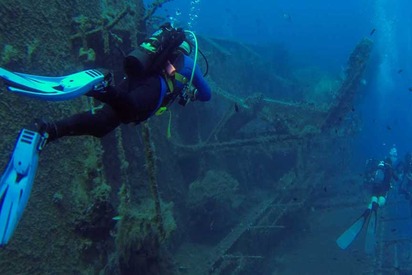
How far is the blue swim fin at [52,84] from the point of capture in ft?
8.18

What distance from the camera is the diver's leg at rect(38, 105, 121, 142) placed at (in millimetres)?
2744

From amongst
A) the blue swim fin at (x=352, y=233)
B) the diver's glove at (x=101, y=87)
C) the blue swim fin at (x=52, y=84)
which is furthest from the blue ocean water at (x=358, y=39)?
the blue swim fin at (x=52, y=84)

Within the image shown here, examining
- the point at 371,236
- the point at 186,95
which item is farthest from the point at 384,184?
the point at 186,95

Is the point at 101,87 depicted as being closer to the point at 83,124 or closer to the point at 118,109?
the point at 118,109

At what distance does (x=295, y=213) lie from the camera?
32.0ft

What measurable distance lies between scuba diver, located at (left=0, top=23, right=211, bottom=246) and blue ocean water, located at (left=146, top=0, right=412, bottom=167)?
5.75m

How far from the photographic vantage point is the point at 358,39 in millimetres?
52969

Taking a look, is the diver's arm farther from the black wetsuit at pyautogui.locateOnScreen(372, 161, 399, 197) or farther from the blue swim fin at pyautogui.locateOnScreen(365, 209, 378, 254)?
the black wetsuit at pyautogui.locateOnScreen(372, 161, 399, 197)

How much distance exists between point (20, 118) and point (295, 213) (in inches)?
316

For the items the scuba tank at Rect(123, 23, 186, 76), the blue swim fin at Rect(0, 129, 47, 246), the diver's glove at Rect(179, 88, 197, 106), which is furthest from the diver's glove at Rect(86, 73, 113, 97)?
the diver's glove at Rect(179, 88, 197, 106)

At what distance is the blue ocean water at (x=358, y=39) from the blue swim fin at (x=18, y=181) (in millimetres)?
7036

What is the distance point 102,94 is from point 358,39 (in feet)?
190

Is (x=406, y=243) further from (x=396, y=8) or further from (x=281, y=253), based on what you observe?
(x=396, y=8)

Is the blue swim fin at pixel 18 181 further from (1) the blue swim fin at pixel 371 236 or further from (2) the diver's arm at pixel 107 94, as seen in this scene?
(1) the blue swim fin at pixel 371 236
